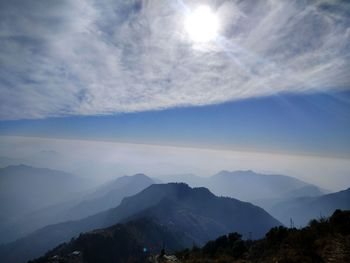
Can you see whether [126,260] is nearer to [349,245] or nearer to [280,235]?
[280,235]

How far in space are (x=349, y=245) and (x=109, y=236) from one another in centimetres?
18991

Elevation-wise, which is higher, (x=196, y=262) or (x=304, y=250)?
(x=304, y=250)

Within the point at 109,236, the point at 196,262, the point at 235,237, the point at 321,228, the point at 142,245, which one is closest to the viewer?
the point at 196,262

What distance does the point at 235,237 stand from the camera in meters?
61.0

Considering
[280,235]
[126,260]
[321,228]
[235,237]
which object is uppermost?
[321,228]

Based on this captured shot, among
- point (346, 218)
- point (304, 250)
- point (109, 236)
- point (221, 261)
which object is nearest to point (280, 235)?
point (346, 218)

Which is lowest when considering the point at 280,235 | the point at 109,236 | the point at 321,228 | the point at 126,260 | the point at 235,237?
the point at 126,260

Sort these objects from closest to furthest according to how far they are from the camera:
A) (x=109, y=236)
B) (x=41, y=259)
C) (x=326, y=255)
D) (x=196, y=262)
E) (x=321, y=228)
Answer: (x=326, y=255)
(x=196, y=262)
(x=321, y=228)
(x=41, y=259)
(x=109, y=236)

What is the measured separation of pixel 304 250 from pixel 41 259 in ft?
616

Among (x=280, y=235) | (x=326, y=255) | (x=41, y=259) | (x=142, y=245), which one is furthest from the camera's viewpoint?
(x=142, y=245)

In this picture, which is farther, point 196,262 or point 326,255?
point 196,262

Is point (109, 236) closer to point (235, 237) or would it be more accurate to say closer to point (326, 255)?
point (235, 237)

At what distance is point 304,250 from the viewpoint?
1872 cm

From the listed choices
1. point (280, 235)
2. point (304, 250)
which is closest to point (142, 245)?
point (280, 235)
